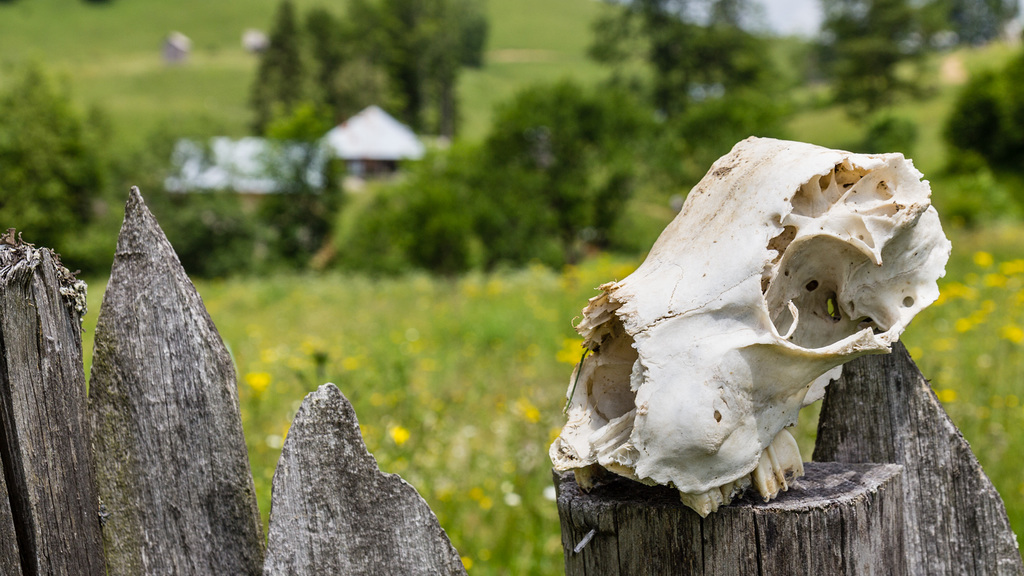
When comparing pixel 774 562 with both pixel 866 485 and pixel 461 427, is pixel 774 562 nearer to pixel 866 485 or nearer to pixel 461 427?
pixel 866 485

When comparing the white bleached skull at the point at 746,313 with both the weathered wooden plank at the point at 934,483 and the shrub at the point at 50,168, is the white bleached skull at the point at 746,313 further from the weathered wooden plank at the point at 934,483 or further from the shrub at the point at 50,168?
the shrub at the point at 50,168

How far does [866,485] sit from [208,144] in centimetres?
3460

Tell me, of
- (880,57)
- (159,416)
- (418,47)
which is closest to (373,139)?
(418,47)

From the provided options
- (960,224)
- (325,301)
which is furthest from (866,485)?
(960,224)

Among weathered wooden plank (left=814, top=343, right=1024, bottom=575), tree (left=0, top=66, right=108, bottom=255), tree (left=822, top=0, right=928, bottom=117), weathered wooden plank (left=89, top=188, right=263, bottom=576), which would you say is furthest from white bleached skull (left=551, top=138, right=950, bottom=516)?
tree (left=822, top=0, right=928, bottom=117)

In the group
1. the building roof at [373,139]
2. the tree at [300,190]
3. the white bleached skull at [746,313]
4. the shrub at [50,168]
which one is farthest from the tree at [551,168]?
the building roof at [373,139]

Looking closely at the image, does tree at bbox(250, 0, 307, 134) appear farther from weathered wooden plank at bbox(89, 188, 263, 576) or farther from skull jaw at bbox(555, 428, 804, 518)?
skull jaw at bbox(555, 428, 804, 518)

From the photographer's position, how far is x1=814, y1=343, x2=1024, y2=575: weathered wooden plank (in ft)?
4.95

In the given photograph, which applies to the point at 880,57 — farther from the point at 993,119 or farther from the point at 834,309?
the point at 834,309

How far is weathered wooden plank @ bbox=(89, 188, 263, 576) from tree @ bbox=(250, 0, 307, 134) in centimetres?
4662

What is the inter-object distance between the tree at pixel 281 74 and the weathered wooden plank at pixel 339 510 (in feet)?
153

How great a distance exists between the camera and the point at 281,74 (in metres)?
46.3

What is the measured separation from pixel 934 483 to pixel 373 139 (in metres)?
44.2

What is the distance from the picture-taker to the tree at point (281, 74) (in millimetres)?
45500
